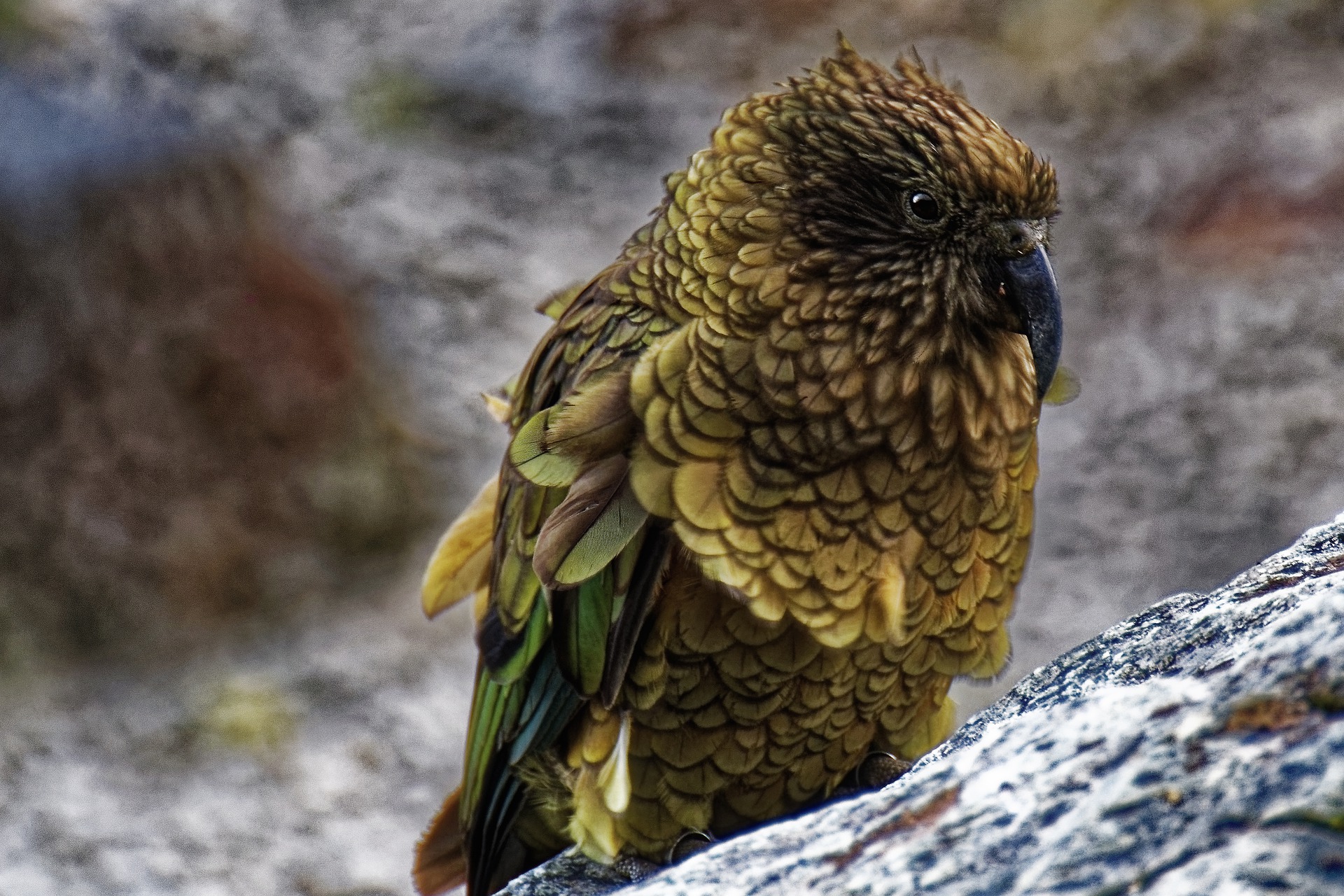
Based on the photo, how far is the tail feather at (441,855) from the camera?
307 centimetres

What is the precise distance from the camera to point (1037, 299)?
2266mm

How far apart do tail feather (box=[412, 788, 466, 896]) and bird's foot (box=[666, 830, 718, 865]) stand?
70cm

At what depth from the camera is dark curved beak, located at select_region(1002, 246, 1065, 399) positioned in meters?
2.26

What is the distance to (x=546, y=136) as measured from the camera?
196 inches

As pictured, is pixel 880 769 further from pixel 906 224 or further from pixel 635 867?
pixel 906 224

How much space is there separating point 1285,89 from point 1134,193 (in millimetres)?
649

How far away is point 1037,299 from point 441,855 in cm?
191

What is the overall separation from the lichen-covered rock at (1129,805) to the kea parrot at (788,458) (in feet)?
2.35

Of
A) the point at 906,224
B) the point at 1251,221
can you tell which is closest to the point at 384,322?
the point at 906,224

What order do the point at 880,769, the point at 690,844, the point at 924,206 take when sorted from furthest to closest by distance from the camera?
the point at 880,769, the point at 690,844, the point at 924,206

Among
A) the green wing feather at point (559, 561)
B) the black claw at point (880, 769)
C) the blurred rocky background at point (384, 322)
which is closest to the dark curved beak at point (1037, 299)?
the green wing feather at point (559, 561)

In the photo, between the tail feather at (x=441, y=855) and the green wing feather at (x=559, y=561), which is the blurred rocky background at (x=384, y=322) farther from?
the green wing feather at (x=559, y=561)

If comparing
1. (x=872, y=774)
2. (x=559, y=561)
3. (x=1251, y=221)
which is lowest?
(x=872, y=774)

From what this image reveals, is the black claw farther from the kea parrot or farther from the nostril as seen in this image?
the nostril
